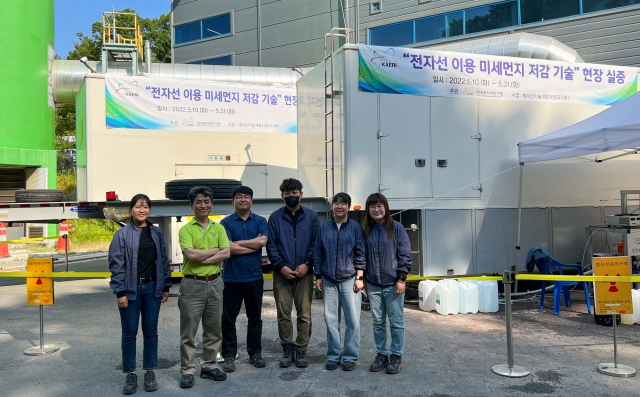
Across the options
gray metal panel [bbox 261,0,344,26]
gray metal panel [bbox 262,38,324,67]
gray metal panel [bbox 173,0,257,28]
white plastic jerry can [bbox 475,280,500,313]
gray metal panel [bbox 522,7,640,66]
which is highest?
gray metal panel [bbox 173,0,257,28]

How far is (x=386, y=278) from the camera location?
4.75 m

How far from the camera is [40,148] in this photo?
62.2ft

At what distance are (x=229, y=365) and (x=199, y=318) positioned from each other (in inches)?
23.3

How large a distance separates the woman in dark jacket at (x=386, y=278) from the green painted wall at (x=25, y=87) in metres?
16.4

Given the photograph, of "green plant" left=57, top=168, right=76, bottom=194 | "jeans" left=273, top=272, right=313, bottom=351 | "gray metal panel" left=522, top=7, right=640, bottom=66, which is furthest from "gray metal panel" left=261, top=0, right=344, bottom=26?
"jeans" left=273, top=272, right=313, bottom=351

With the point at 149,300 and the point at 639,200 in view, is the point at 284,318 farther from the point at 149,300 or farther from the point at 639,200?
the point at 639,200

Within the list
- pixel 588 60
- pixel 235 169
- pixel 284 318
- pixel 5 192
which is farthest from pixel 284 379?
pixel 5 192

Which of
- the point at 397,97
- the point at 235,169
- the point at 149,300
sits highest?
the point at 397,97

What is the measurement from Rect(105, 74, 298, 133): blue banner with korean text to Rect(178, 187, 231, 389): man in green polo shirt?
5752 millimetres

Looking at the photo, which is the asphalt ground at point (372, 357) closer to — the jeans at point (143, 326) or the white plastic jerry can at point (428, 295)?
the white plastic jerry can at point (428, 295)

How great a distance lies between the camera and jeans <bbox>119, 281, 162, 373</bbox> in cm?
430

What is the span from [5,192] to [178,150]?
472 inches

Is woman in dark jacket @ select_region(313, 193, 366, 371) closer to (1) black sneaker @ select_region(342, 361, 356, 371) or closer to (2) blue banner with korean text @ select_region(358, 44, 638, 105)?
(1) black sneaker @ select_region(342, 361, 356, 371)

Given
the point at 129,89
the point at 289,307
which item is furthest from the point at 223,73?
the point at 289,307
